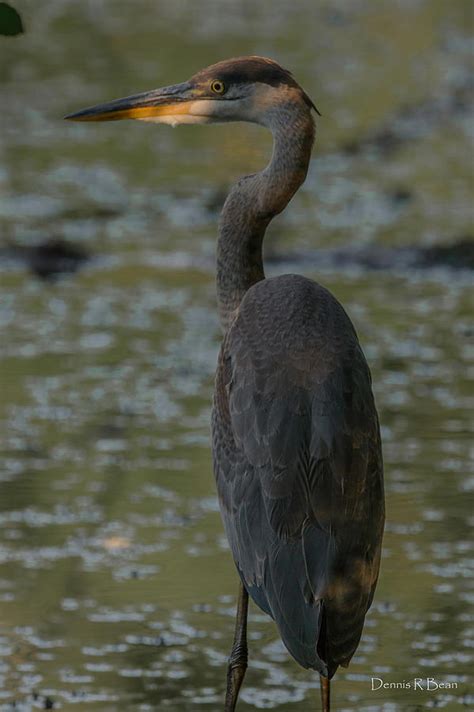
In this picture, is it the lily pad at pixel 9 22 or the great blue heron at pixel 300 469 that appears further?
the great blue heron at pixel 300 469

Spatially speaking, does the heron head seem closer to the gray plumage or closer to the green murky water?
the gray plumage

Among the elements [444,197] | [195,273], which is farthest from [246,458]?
[444,197]

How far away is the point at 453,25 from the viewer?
21438 mm

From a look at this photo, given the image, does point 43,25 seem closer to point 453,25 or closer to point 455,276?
point 453,25

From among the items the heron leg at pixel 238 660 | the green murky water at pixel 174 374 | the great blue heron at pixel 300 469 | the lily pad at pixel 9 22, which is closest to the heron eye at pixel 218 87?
the great blue heron at pixel 300 469

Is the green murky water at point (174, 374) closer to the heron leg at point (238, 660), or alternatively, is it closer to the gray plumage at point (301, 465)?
the heron leg at point (238, 660)

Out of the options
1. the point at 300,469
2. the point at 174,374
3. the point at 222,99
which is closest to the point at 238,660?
the point at 300,469

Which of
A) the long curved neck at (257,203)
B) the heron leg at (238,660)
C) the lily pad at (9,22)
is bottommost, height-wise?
the heron leg at (238,660)

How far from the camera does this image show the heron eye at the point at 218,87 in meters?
5.72

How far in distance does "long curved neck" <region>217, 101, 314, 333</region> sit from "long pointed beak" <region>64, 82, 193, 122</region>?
298 millimetres

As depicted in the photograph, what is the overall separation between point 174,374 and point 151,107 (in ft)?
10.8

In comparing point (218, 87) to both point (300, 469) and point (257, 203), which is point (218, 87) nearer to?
point (257, 203)

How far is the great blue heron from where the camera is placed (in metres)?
4.61

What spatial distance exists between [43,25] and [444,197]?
8026 millimetres
